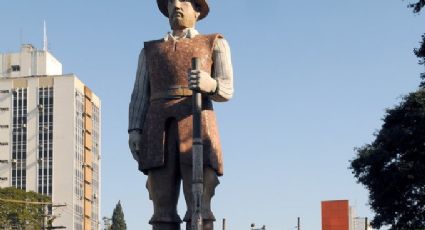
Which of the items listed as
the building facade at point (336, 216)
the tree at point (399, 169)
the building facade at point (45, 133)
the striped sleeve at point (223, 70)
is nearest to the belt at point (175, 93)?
the striped sleeve at point (223, 70)

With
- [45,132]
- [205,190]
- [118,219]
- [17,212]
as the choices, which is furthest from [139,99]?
[118,219]

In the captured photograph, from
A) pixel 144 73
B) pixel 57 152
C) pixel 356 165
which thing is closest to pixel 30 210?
pixel 57 152

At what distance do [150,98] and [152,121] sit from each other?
348 millimetres

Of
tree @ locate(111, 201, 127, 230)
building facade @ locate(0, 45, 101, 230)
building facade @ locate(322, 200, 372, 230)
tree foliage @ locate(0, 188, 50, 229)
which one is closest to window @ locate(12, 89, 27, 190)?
building facade @ locate(0, 45, 101, 230)

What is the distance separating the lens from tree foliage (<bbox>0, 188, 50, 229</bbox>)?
60.8 m

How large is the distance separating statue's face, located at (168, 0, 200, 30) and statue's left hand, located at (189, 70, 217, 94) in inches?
39.7

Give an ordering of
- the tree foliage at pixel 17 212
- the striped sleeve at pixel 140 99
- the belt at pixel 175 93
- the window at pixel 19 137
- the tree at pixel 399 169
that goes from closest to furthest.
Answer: the belt at pixel 175 93 → the striped sleeve at pixel 140 99 → the tree at pixel 399 169 → the tree foliage at pixel 17 212 → the window at pixel 19 137

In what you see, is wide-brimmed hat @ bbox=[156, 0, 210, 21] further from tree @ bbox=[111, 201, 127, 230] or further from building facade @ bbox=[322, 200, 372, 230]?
tree @ bbox=[111, 201, 127, 230]

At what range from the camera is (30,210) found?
6206 cm

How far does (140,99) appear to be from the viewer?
10.9 meters

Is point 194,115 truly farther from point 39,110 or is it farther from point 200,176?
point 39,110

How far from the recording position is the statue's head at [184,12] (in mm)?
10867

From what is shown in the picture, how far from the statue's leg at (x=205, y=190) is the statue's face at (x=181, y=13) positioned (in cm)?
171

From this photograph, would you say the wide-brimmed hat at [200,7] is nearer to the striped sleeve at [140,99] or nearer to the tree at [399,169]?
the striped sleeve at [140,99]
